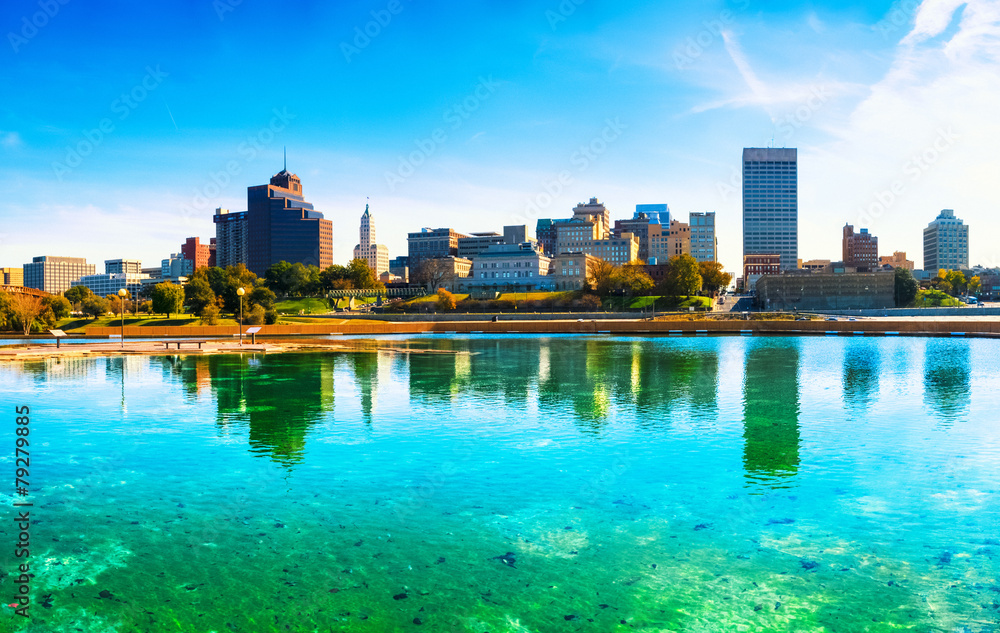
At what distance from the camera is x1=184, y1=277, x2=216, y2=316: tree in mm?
71675

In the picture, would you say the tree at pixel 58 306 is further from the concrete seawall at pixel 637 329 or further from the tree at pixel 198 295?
the concrete seawall at pixel 637 329

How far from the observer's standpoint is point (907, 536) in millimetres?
8781

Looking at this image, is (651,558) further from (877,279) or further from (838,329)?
(877,279)

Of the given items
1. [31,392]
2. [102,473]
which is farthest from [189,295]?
[102,473]

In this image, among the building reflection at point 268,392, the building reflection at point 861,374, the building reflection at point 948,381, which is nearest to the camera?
the building reflection at point 268,392

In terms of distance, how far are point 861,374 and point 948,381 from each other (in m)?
3.09

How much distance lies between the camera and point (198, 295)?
7275cm

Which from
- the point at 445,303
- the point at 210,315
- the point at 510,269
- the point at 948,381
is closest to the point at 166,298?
the point at 210,315

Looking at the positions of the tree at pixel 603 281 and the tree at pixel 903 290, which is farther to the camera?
the tree at pixel 603 281

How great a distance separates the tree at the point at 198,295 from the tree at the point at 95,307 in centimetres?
2811

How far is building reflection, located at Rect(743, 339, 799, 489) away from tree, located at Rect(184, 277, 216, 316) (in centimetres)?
5917

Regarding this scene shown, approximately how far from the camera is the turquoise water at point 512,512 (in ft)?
22.5

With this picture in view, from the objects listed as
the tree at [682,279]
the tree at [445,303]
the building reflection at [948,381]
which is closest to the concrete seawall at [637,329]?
the building reflection at [948,381]

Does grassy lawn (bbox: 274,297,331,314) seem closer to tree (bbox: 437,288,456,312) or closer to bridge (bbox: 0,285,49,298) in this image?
tree (bbox: 437,288,456,312)
